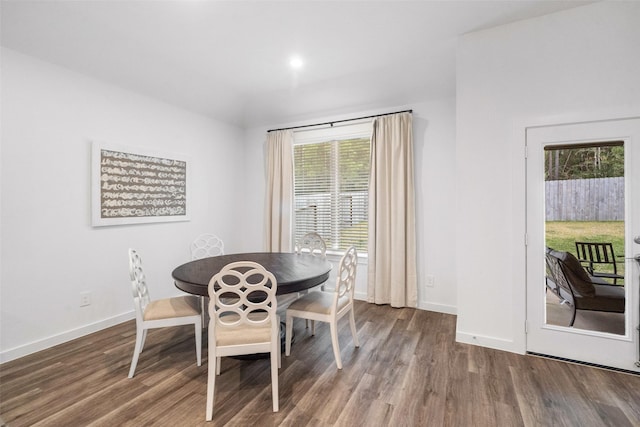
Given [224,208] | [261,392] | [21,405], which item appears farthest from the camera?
[224,208]

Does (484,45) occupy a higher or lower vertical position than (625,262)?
higher

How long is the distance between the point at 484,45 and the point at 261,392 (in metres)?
3.31

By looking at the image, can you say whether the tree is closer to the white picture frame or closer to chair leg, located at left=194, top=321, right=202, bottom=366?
chair leg, located at left=194, top=321, right=202, bottom=366

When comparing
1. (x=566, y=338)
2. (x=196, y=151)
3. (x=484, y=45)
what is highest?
(x=484, y=45)

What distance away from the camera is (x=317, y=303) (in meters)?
2.52

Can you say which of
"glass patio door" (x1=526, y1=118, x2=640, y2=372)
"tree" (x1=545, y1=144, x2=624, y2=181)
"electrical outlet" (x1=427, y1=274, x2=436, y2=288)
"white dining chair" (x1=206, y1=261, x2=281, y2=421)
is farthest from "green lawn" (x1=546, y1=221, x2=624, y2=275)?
"white dining chair" (x1=206, y1=261, x2=281, y2=421)

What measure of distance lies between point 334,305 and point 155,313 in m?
1.39

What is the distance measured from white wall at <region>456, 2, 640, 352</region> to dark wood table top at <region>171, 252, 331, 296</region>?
1384 millimetres

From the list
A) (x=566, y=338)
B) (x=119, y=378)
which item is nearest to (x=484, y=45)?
(x=566, y=338)

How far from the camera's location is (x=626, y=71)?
2197 millimetres

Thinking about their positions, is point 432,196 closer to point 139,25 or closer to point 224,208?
point 224,208

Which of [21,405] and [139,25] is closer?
[21,405]

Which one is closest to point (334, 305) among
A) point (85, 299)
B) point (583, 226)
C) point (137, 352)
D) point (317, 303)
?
point (317, 303)

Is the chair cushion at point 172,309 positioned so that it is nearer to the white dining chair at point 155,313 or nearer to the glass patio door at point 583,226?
the white dining chair at point 155,313
